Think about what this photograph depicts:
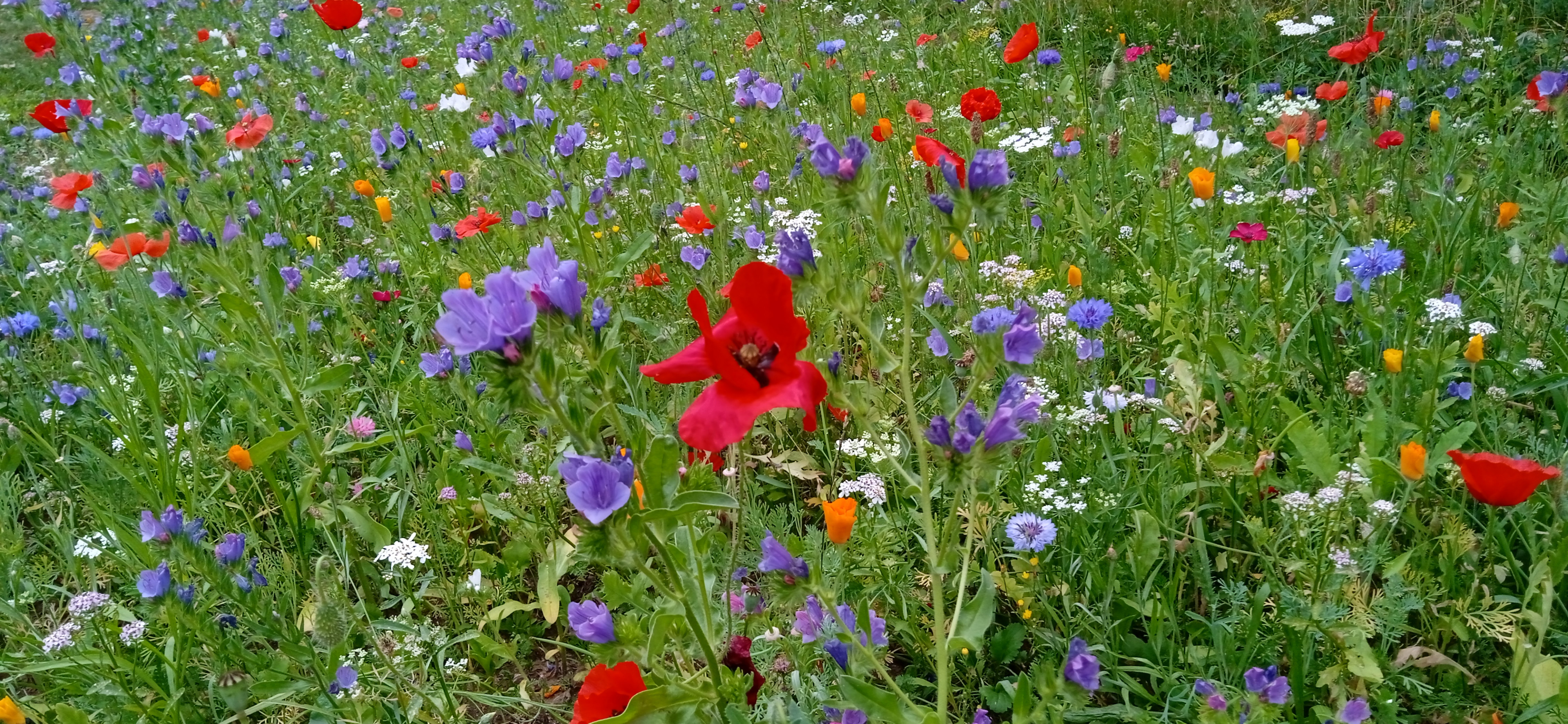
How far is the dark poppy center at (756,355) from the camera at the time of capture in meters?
1.19

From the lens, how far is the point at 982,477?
123 centimetres

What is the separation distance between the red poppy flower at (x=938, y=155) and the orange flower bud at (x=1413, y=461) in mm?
889

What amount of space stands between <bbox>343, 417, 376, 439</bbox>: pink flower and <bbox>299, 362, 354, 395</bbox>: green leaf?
19 centimetres

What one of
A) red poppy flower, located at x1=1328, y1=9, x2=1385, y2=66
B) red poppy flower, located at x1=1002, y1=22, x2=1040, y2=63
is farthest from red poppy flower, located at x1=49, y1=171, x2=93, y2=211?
red poppy flower, located at x1=1328, y1=9, x2=1385, y2=66

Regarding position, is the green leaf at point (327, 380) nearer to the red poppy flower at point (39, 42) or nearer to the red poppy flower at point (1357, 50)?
the red poppy flower at point (1357, 50)

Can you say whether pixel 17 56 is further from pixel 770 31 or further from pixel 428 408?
pixel 428 408

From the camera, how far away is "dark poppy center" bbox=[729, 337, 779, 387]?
119 cm

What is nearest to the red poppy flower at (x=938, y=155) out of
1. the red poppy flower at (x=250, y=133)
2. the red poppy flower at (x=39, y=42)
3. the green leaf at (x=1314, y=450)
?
the green leaf at (x=1314, y=450)

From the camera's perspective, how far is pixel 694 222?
2561 millimetres

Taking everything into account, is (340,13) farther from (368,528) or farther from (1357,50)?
(1357,50)

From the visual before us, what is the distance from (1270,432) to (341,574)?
7.35 ft

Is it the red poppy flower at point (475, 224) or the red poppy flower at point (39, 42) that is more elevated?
the red poppy flower at point (39, 42)

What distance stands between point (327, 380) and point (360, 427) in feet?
0.76

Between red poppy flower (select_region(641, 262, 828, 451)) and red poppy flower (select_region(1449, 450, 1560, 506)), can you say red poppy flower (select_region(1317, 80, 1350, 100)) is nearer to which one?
red poppy flower (select_region(1449, 450, 1560, 506))
